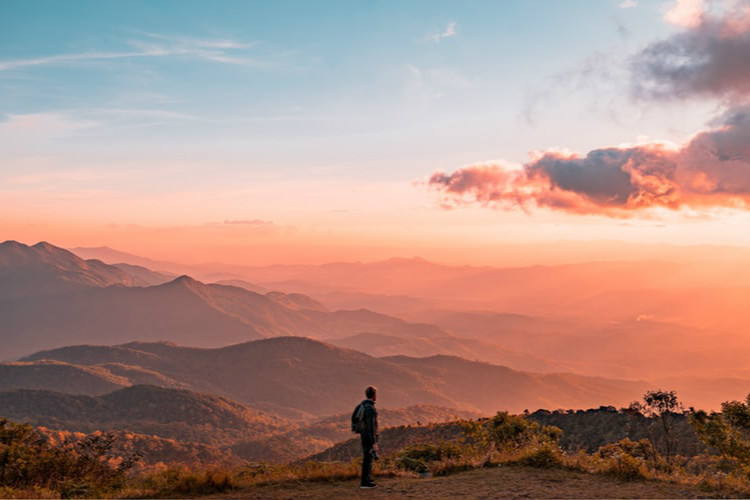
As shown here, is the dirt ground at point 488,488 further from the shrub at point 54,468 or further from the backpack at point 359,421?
the shrub at point 54,468

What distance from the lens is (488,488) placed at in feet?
41.3

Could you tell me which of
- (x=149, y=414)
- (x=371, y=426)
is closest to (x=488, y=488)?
(x=371, y=426)

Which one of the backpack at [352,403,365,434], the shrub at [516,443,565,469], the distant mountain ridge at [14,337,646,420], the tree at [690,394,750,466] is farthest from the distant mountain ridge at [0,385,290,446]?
the tree at [690,394,750,466]

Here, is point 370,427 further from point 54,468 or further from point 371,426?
point 54,468

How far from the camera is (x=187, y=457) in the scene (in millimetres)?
66750

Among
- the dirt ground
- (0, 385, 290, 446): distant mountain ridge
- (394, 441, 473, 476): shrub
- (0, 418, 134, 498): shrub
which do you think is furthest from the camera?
(0, 385, 290, 446): distant mountain ridge

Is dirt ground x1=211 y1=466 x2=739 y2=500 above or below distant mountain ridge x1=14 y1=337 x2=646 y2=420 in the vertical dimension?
above

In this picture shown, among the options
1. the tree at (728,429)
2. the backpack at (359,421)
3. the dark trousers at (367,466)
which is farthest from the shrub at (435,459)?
the tree at (728,429)

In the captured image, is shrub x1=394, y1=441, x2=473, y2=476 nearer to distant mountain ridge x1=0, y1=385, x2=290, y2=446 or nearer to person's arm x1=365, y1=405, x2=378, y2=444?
person's arm x1=365, y1=405, x2=378, y2=444

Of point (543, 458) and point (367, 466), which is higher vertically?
point (367, 466)

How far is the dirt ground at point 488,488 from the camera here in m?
12.0

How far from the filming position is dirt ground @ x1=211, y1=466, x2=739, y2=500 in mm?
12031

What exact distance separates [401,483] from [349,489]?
4.51 ft

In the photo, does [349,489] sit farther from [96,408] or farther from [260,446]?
[96,408]
